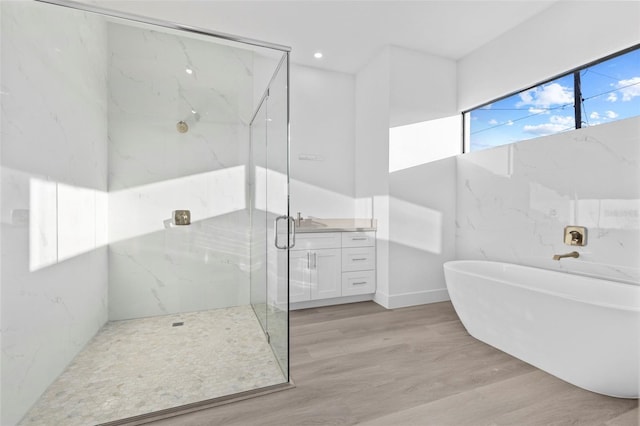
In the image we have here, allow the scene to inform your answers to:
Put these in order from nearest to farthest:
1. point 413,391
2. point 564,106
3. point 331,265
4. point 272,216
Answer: point 413,391, point 272,216, point 564,106, point 331,265

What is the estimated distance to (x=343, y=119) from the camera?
12.5 ft

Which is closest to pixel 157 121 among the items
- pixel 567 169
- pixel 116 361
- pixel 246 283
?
pixel 246 283

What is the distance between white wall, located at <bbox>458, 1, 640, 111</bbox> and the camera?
2.18m

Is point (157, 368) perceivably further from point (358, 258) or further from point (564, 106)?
point (564, 106)

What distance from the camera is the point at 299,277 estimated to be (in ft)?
10.2

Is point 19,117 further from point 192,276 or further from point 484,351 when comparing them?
point 484,351

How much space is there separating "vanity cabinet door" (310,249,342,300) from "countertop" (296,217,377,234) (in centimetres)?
24

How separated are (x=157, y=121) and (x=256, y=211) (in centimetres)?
107

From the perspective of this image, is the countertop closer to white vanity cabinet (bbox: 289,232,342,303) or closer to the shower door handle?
white vanity cabinet (bbox: 289,232,342,303)

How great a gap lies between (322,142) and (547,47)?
2370 mm

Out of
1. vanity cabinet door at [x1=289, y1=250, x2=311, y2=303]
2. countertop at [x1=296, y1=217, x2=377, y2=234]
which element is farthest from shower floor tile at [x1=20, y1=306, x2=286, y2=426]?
countertop at [x1=296, y1=217, x2=377, y2=234]

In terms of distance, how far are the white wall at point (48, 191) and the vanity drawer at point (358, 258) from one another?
Answer: 2226 mm

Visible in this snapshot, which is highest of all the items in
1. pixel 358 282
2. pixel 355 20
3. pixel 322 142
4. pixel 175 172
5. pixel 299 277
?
pixel 355 20

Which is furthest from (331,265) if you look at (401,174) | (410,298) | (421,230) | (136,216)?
(136,216)
